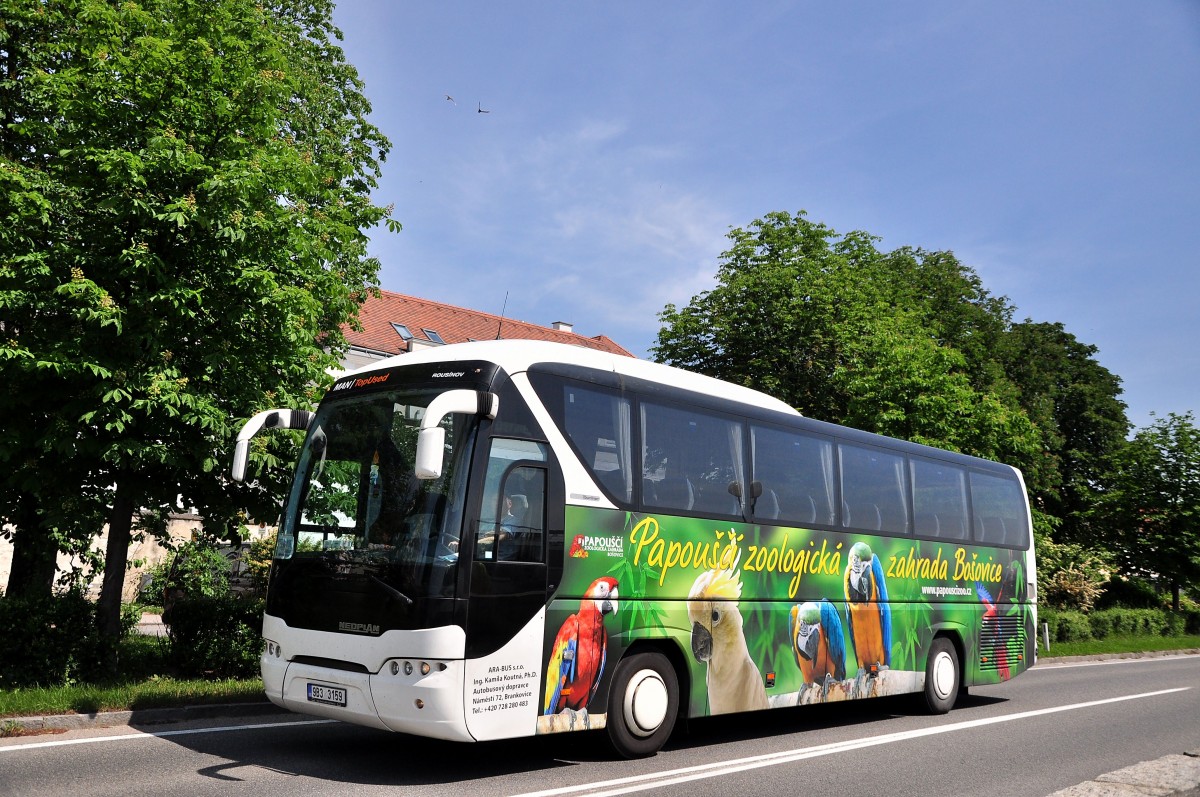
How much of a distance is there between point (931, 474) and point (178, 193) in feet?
32.3

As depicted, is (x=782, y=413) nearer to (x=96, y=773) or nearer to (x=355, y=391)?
(x=355, y=391)

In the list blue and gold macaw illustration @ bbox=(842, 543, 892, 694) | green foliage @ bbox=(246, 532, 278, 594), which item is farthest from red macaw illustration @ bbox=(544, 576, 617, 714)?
green foliage @ bbox=(246, 532, 278, 594)

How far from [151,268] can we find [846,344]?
25487 mm

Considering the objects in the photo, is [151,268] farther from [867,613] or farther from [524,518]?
[867,613]

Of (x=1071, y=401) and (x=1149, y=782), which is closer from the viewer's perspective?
(x=1149, y=782)

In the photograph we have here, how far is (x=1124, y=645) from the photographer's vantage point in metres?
28.7

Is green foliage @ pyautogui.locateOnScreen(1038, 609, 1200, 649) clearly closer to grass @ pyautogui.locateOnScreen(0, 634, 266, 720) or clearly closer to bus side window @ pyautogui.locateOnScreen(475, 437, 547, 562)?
grass @ pyautogui.locateOnScreen(0, 634, 266, 720)

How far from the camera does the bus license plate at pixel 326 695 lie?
305 inches

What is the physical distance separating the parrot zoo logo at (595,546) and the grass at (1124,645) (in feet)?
63.4

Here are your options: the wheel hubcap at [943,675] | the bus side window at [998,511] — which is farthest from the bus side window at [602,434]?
the bus side window at [998,511]

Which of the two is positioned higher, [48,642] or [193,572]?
[193,572]

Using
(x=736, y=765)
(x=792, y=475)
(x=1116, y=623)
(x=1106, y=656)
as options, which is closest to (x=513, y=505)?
(x=736, y=765)

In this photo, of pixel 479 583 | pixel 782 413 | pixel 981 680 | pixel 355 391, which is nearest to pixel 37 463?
pixel 355 391

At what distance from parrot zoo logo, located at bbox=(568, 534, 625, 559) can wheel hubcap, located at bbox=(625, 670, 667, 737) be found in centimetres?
111
